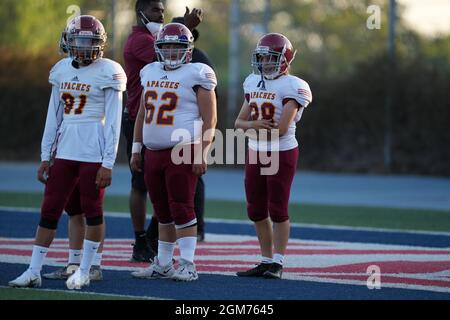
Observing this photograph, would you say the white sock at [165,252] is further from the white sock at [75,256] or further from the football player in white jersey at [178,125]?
the white sock at [75,256]

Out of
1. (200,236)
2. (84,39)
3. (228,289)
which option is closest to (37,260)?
(228,289)

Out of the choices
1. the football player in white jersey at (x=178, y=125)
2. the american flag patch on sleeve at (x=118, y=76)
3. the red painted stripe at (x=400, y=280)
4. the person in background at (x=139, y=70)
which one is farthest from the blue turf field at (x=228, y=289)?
the american flag patch on sleeve at (x=118, y=76)

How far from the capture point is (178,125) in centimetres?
709

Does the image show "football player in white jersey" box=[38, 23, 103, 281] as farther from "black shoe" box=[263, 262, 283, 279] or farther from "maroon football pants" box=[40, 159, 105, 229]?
"black shoe" box=[263, 262, 283, 279]

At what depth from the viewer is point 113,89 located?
6.89m

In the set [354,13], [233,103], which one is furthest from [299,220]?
[354,13]

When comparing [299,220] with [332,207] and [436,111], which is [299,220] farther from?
[436,111]

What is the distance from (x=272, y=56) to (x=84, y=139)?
58.4 inches

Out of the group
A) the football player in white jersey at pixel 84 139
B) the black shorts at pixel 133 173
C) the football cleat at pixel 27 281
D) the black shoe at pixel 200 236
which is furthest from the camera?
the black shoe at pixel 200 236

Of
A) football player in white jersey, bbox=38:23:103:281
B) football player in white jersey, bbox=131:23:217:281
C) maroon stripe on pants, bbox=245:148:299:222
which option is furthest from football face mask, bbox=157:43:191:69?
maroon stripe on pants, bbox=245:148:299:222

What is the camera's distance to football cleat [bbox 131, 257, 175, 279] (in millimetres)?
7211

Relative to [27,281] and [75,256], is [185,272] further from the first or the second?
[27,281]

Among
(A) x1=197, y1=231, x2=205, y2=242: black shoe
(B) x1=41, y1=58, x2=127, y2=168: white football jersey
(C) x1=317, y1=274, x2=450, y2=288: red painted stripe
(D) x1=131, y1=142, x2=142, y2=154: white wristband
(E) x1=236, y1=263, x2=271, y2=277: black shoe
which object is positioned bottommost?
(C) x1=317, y1=274, x2=450, y2=288: red painted stripe

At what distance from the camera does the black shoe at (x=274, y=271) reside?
7.25 meters
